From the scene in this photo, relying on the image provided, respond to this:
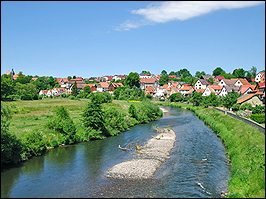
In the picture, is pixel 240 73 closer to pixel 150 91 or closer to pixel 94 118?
pixel 150 91

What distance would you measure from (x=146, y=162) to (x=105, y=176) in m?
5.63

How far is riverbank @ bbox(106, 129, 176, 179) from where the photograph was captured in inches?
876

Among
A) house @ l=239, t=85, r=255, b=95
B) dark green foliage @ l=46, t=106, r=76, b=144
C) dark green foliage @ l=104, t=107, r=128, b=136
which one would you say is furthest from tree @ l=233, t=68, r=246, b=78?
dark green foliage @ l=46, t=106, r=76, b=144

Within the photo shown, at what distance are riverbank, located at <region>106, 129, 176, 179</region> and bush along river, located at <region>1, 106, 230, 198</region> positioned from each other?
60cm

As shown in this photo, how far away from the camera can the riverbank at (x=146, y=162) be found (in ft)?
73.0

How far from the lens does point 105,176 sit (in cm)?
2181

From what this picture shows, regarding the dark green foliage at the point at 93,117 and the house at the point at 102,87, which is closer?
the dark green foliage at the point at 93,117

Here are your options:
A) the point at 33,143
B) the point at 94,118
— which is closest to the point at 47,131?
the point at 33,143

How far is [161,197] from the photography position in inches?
704

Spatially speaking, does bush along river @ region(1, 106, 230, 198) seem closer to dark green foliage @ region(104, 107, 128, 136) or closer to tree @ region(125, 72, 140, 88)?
dark green foliage @ region(104, 107, 128, 136)

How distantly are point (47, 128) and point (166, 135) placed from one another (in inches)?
766

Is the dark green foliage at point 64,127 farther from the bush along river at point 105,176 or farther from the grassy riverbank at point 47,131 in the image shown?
the bush along river at point 105,176

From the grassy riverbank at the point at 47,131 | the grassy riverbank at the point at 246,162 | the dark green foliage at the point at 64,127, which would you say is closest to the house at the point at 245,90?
the grassy riverbank at the point at 47,131

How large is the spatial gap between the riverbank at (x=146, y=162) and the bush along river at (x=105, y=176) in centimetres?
60
